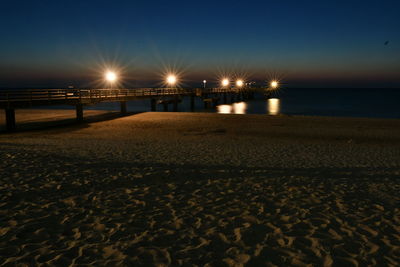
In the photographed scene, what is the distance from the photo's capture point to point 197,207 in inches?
245

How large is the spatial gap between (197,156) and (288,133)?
9.12m

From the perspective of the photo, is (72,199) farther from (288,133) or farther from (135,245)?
(288,133)

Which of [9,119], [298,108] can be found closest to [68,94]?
[9,119]

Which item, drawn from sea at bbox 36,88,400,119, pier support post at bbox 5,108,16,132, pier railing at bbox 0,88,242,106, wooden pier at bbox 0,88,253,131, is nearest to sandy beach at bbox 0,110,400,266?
pier support post at bbox 5,108,16,132

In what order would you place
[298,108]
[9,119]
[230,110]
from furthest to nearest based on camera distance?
[298,108] < [230,110] < [9,119]

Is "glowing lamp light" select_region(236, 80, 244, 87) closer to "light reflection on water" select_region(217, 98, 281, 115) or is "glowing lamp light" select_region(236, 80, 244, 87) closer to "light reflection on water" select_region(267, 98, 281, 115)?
"light reflection on water" select_region(267, 98, 281, 115)

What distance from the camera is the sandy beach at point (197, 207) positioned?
4.42 meters

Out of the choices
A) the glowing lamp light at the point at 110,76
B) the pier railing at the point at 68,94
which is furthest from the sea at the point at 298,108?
the glowing lamp light at the point at 110,76

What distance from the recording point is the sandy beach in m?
4.42

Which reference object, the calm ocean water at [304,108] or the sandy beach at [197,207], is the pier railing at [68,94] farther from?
the calm ocean water at [304,108]

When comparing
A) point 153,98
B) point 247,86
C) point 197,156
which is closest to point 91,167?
point 197,156

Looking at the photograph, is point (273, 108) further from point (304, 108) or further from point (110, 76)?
point (110, 76)

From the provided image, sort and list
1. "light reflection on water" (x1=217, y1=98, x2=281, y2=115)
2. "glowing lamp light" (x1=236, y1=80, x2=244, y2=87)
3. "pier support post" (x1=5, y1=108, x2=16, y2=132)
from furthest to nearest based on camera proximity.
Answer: "glowing lamp light" (x1=236, y1=80, x2=244, y2=87) < "light reflection on water" (x1=217, y1=98, x2=281, y2=115) < "pier support post" (x1=5, y1=108, x2=16, y2=132)

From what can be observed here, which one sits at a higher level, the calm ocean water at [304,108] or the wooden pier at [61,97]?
the wooden pier at [61,97]
